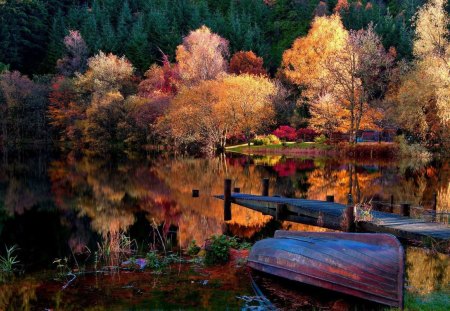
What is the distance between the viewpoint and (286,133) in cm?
5503

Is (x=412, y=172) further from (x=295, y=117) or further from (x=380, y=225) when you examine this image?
(x=295, y=117)

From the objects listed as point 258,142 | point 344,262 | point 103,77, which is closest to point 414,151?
point 258,142

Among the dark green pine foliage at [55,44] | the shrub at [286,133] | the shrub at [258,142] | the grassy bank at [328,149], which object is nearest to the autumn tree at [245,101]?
the shrub at [258,142]

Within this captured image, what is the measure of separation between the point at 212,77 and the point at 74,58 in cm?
2870

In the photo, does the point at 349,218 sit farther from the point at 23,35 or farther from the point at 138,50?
the point at 23,35

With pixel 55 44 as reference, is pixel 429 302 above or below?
below

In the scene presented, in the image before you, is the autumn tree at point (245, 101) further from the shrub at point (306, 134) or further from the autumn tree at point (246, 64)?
the autumn tree at point (246, 64)

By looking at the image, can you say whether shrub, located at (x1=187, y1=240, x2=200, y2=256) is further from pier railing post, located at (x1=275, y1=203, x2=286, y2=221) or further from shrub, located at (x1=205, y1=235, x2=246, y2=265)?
pier railing post, located at (x1=275, y1=203, x2=286, y2=221)

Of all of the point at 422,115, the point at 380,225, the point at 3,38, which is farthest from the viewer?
the point at 3,38

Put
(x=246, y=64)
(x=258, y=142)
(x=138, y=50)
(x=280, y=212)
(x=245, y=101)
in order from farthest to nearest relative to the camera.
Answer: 1. (x=138, y=50)
2. (x=246, y=64)
3. (x=258, y=142)
4. (x=245, y=101)
5. (x=280, y=212)

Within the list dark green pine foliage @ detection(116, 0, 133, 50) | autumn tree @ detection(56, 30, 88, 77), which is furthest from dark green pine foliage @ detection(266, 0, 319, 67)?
autumn tree @ detection(56, 30, 88, 77)

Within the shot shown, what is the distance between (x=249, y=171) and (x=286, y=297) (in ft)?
83.9

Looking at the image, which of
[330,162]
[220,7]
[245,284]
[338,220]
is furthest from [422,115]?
[220,7]

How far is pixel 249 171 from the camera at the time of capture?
36.6m
